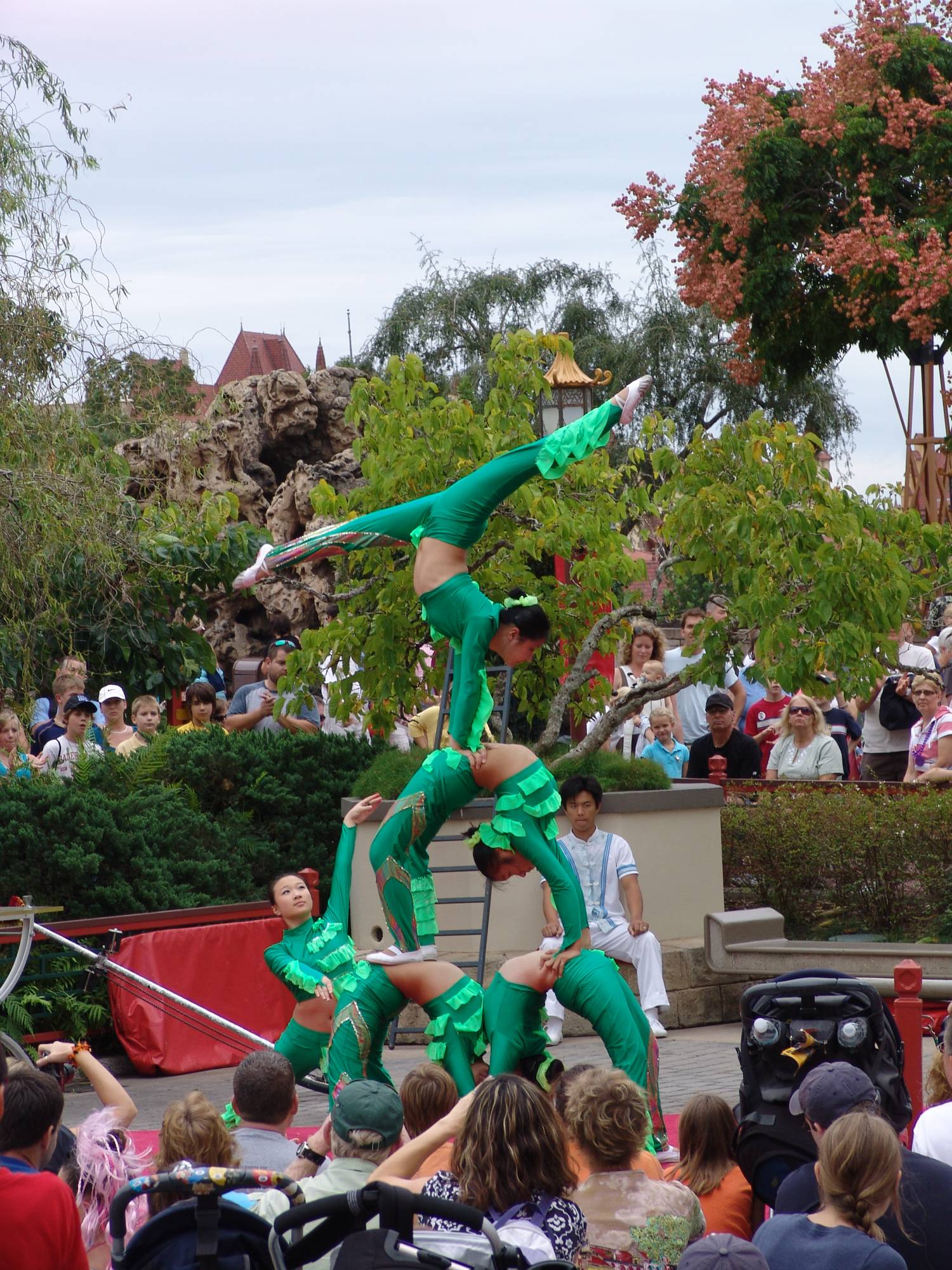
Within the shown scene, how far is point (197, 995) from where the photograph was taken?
393 inches

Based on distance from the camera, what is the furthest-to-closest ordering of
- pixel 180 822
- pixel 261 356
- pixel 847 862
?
pixel 261 356 < pixel 180 822 < pixel 847 862

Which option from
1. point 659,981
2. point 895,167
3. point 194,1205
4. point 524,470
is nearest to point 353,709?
point 659,981

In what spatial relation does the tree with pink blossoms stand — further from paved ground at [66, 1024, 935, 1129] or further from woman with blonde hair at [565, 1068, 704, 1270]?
woman with blonde hair at [565, 1068, 704, 1270]

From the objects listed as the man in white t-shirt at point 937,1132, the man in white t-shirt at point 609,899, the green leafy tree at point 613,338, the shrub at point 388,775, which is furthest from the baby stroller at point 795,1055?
the green leafy tree at point 613,338

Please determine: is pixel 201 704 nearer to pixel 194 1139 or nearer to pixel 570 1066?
pixel 570 1066

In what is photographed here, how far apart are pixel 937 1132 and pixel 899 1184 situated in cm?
65

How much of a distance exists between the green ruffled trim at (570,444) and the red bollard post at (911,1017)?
229 cm

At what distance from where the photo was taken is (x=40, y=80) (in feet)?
41.2

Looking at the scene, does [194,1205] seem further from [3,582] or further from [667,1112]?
[3,582]

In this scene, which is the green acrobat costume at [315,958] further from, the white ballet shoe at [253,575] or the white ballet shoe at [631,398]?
the white ballet shoe at [631,398]

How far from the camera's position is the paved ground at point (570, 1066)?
8.47m

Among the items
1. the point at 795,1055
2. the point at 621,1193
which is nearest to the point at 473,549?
the point at 795,1055

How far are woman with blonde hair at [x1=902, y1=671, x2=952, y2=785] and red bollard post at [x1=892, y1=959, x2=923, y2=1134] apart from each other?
17.1ft

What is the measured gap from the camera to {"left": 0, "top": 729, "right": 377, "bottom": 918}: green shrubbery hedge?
9.98 meters
